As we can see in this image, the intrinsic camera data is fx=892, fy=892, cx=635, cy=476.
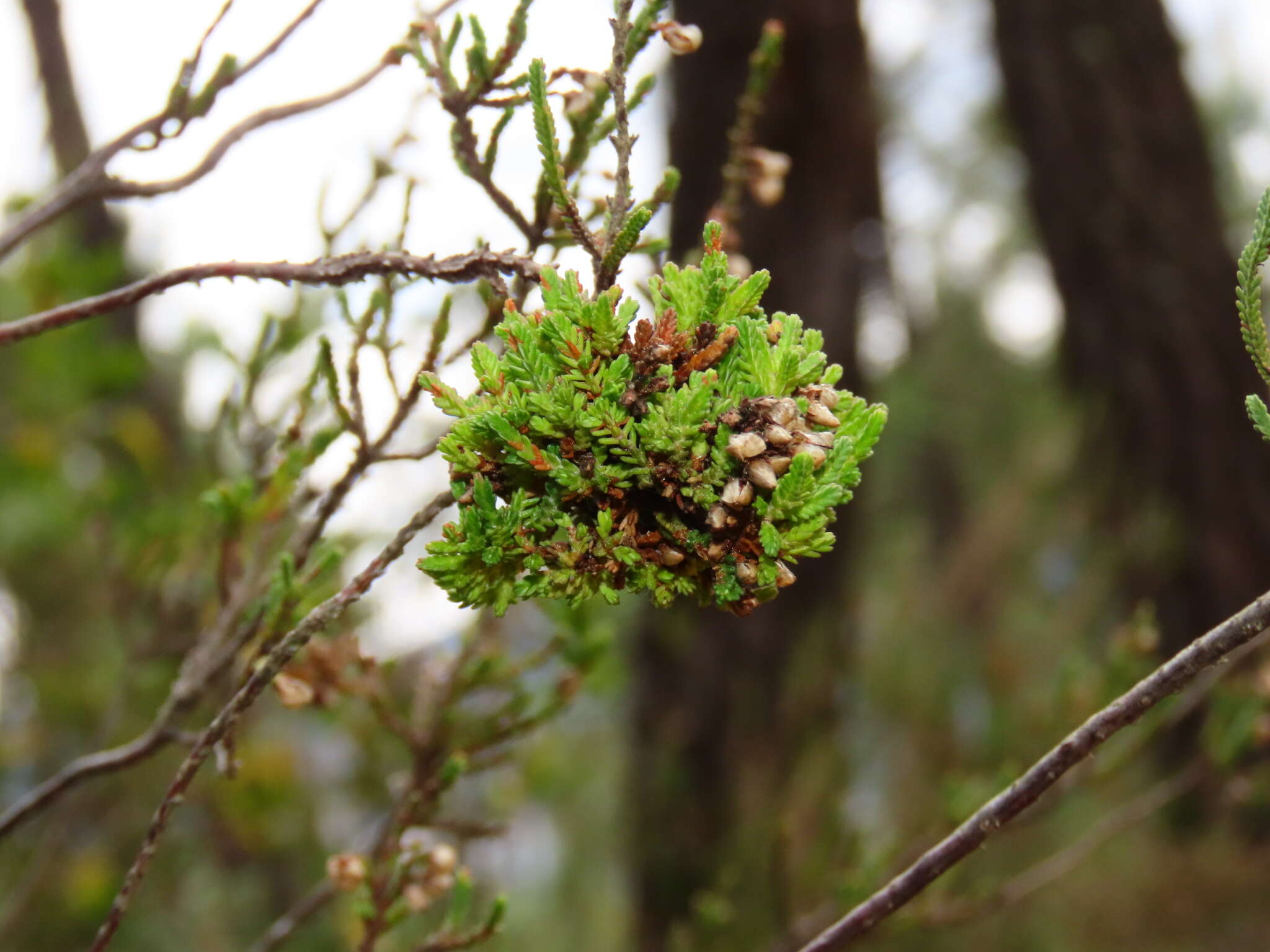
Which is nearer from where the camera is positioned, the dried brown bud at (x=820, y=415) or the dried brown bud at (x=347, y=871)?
the dried brown bud at (x=820, y=415)

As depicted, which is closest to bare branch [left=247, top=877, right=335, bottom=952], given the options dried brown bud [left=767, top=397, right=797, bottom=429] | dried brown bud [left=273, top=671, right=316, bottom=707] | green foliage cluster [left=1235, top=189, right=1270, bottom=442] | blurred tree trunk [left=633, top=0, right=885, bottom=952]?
dried brown bud [left=273, top=671, right=316, bottom=707]

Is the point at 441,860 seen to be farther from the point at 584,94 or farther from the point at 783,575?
the point at 584,94

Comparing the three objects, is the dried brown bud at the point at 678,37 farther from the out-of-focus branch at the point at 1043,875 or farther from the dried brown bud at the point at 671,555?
the out-of-focus branch at the point at 1043,875

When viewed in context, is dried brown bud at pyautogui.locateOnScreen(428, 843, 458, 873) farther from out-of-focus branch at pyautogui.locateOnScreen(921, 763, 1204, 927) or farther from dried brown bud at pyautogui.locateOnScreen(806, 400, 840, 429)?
out-of-focus branch at pyautogui.locateOnScreen(921, 763, 1204, 927)

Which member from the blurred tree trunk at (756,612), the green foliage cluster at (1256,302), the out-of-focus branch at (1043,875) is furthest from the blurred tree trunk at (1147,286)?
the green foliage cluster at (1256,302)

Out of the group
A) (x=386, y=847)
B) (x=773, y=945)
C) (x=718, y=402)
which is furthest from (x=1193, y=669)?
(x=773, y=945)

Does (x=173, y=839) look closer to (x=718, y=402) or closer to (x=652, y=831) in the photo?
(x=652, y=831)

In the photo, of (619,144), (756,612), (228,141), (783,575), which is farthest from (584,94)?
(756,612)
